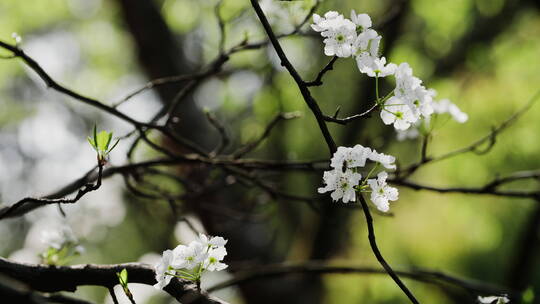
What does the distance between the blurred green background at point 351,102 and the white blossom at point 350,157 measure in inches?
62.9

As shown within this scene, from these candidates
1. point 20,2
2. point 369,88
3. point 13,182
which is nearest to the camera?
point 369,88

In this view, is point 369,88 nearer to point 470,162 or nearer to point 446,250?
point 470,162

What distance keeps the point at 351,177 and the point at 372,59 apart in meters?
0.23

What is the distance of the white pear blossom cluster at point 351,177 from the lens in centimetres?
89

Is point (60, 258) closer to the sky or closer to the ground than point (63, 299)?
closer to the sky

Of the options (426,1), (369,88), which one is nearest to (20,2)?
(369,88)

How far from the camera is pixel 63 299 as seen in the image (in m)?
1.09

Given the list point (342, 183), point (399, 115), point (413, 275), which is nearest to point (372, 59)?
point (399, 115)

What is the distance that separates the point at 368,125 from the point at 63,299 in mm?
3260

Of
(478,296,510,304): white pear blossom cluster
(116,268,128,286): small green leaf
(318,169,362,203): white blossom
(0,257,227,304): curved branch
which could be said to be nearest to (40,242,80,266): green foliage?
(0,257,227,304): curved branch

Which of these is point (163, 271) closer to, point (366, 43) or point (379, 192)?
point (379, 192)

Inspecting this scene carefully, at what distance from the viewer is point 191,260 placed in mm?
999

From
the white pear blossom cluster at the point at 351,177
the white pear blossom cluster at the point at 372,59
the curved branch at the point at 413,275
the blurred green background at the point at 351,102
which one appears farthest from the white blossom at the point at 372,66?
the blurred green background at the point at 351,102

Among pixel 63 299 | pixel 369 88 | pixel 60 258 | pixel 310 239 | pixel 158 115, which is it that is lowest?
pixel 63 299
